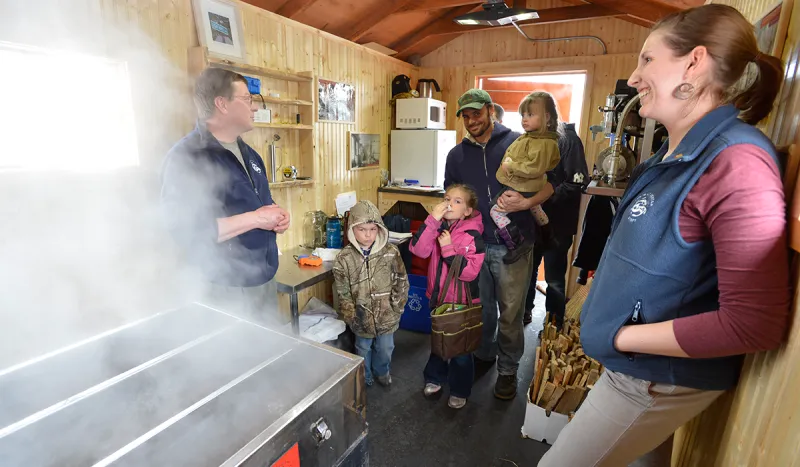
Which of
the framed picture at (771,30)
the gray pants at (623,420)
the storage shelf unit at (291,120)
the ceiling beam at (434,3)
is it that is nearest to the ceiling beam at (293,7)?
the storage shelf unit at (291,120)

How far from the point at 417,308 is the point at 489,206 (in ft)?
4.49

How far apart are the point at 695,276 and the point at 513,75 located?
4217mm

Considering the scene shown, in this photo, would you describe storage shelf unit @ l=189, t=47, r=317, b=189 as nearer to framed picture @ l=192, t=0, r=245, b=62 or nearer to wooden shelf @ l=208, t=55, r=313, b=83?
wooden shelf @ l=208, t=55, r=313, b=83

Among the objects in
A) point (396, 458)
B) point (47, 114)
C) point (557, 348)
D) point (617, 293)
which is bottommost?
point (396, 458)

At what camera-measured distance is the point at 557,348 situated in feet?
7.82

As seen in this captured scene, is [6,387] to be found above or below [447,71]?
below

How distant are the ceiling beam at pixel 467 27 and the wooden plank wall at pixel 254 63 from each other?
0.22 metres

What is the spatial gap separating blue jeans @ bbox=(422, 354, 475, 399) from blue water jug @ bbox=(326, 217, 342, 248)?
1558 mm

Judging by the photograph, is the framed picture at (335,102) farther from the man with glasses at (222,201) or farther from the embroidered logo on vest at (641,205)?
the embroidered logo on vest at (641,205)

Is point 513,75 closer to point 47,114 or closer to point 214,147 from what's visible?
point 214,147

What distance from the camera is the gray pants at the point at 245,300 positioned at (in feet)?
6.25

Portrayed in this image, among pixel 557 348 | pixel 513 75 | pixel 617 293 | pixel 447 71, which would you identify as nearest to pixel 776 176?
pixel 617 293

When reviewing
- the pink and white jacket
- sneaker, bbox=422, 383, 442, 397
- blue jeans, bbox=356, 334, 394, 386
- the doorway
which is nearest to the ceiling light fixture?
the pink and white jacket

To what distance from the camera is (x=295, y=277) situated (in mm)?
2852
